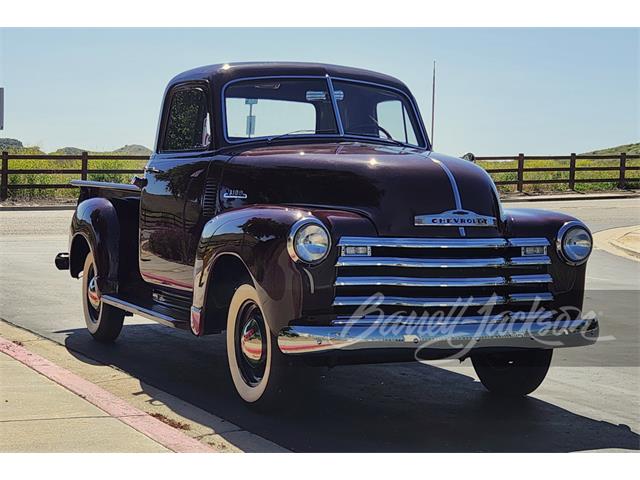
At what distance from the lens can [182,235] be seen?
7398 mm

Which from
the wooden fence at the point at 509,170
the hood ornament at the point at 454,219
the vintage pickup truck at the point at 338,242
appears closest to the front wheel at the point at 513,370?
the vintage pickup truck at the point at 338,242

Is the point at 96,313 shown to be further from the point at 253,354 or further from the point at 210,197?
the point at 253,354

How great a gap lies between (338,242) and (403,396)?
64.9 inches

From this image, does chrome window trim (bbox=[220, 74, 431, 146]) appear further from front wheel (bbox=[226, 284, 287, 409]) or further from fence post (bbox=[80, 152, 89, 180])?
fence post (bbox=[80, 152, 89, 180])

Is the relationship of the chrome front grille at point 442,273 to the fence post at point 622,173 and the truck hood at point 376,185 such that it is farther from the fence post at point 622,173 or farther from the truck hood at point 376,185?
the fence post at point 622,173

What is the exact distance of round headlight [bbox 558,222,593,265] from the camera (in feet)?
20.2

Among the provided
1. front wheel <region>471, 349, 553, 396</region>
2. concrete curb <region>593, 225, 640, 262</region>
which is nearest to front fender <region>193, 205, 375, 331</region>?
front wheel <region>471, 349, 553, 396</region>

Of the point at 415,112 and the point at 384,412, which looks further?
the point at 415,112

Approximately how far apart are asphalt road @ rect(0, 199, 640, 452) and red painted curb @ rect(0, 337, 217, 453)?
499 millimetres

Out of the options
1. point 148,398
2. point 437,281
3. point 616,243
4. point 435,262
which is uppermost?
point 435,262

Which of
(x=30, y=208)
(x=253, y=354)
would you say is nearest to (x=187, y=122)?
(x=253, y=354)

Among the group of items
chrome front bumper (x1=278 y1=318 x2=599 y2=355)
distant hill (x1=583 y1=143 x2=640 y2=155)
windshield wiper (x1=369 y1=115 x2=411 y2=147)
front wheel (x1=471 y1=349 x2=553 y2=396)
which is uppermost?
distant hill (x1=583 y1=143 x2=640 y2=155)

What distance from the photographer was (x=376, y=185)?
604 cm

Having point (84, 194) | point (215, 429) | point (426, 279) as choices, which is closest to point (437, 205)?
point (426, 279)
